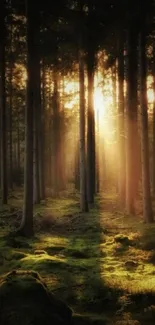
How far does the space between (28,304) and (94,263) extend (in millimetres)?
4742

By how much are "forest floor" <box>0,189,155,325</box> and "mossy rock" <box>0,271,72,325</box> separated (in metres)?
0.53

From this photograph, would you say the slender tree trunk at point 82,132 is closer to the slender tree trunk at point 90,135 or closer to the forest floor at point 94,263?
the slender tree trunk at point 90,135

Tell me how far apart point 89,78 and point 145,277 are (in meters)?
16.6

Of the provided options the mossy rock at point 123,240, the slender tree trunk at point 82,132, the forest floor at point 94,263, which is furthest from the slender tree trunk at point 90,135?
the mossy rock at point 123,240

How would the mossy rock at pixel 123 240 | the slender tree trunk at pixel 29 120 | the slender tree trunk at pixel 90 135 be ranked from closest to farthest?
the mossy rock at pixel 123 240 < the slender tree trunk at pixel 29 120 < the slender tree trunk at pixel 90 135

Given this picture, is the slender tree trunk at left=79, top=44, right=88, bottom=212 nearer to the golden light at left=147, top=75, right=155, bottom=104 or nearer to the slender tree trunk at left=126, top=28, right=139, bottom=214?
the slender tree trunk at left=126, top=28, right=139, bottom=214

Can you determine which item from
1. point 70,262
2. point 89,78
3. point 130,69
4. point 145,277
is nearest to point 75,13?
point 130,69

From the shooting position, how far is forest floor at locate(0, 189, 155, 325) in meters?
7.44

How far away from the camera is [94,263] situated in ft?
35.1

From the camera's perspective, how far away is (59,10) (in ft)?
48.6

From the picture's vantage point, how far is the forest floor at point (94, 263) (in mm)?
7438

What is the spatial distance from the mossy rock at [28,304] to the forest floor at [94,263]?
535mm

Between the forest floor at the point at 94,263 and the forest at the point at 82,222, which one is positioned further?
the forest floor at the point at 94,263

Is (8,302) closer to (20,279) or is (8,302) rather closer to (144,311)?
(20,279)
